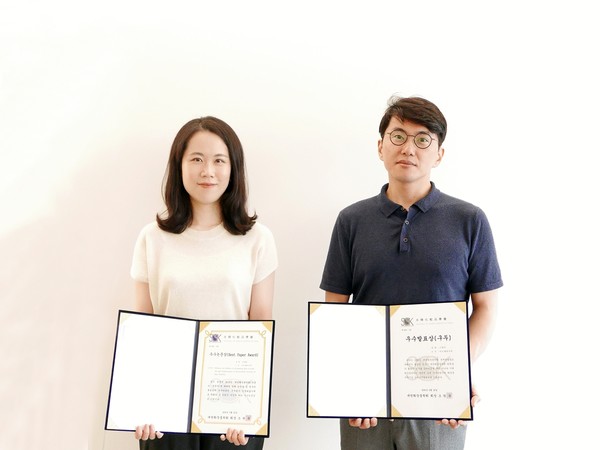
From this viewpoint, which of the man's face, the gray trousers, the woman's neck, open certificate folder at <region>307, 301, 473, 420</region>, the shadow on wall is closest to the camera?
open certificate folder at <region>307, 301, 473, 420</region>

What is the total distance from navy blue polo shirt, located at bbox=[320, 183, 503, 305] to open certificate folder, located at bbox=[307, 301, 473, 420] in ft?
0.42

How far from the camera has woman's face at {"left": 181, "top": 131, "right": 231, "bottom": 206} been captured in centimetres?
158

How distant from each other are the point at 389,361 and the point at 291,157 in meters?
0.91

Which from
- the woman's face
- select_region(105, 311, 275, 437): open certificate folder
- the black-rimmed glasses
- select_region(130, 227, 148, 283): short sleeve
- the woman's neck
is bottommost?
select_region(105, 311, 275, 437): open certificate folder

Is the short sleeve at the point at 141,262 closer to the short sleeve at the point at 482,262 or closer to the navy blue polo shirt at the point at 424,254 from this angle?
the navy blue polo shirt at the point at 424,254

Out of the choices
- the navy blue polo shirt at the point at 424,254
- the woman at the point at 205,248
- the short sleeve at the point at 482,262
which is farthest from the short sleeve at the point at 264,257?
the short sleeve at the point at 482,262

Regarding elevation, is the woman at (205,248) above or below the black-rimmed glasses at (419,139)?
below

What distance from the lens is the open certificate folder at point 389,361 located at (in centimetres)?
132

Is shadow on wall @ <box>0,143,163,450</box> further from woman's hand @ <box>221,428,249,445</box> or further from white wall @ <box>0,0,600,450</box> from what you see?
woman's hand @ <box>221,428,249,445</box>

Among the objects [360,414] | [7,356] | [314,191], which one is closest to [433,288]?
[360,414]

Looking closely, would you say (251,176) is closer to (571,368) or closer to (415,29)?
(415,29)

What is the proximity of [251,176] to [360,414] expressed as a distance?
→ 100 cm

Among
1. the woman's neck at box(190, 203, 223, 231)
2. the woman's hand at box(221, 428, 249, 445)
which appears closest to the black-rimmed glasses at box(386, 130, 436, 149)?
the woman's neck at box(190, 203, 223, 231)

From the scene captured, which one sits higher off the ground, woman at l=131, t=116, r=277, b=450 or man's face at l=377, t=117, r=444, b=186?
man's face at l=377, t=117, r=444, b=186
